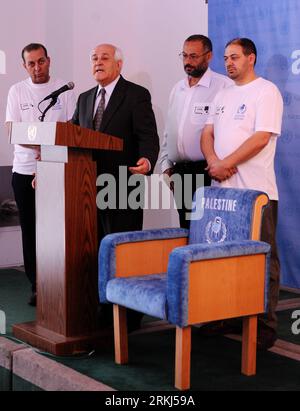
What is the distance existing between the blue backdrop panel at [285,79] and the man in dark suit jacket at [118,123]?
4.46 feet

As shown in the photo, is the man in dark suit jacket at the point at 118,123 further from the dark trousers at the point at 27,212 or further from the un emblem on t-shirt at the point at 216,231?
the dark trousers at the point at 27,212

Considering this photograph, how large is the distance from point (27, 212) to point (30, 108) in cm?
69

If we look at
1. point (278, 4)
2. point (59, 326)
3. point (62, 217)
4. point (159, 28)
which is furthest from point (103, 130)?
point (159, 28)

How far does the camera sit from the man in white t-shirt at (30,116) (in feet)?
15.5

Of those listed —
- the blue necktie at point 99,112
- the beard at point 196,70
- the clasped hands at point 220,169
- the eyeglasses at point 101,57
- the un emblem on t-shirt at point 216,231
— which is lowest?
the un emblem on t-shirt at point 216,231

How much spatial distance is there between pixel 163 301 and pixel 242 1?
3.01 m

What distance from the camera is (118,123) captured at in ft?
12.9

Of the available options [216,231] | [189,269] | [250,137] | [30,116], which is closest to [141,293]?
[189,269]

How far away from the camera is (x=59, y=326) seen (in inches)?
141

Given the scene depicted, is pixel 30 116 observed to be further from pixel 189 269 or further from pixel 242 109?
pixel 189 269

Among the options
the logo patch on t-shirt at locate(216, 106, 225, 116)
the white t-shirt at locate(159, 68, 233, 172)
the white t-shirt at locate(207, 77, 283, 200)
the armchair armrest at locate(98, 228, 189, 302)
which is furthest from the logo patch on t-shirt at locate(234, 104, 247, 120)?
the armchair armrest at locate(98, 228, 189, 302)

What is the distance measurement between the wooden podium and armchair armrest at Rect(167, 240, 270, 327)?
2.27 ft

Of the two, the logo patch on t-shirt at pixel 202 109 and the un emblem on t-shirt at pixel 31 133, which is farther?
the logo patch on t-shirt at pixel 202 109

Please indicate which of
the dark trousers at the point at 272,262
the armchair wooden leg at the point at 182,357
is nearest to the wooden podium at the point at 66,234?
the armchair wooden leg at the point at 182,357
